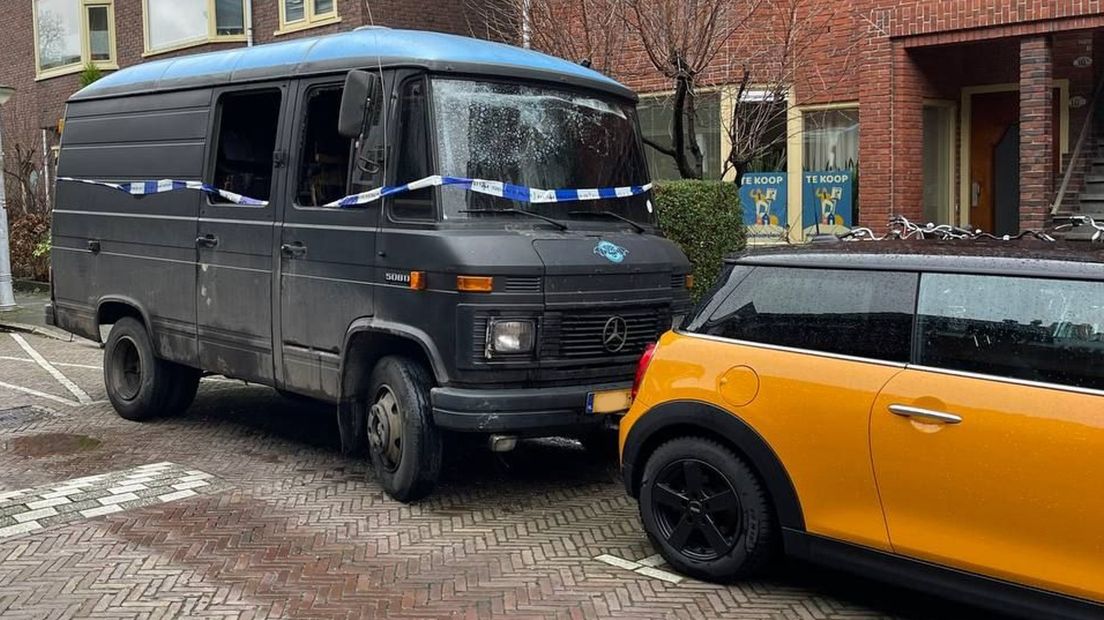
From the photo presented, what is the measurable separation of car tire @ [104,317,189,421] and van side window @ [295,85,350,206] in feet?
7.82

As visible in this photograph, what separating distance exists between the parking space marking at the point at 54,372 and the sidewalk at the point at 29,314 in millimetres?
389

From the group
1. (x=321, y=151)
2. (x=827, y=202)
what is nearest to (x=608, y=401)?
(x=321, y=151)

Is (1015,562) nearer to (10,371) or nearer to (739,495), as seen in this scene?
(739,495)

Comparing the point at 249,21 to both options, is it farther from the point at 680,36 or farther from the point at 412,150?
the point at 412,150

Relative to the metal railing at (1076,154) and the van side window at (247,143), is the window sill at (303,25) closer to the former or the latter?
the van side window at (247,143)

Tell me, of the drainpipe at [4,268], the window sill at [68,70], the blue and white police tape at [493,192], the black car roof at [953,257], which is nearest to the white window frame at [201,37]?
the window sill at [68,70]

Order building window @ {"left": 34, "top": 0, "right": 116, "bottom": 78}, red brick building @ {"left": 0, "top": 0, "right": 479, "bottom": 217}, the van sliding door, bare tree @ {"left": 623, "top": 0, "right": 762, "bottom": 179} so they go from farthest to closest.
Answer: building window @ {"left": 34, "top": 0, "right": 116, "bottom": 78} < red brick building @ {"left": 0, "top": 0, "right": 479, "bottom": 217} < bare tree @ {"left": 623, "top": 0, "right": 762, "bottom": 179} < the van sliding door

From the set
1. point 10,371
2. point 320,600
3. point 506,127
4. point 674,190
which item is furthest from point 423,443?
point 10,371

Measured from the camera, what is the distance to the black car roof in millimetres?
4219

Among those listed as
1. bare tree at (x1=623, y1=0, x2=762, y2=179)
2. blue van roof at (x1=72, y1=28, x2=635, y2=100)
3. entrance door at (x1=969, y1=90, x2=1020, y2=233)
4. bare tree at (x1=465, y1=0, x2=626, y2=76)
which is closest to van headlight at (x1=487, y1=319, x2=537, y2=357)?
blue van roof at (x1=72, y1=28, x2=635, y2=100)

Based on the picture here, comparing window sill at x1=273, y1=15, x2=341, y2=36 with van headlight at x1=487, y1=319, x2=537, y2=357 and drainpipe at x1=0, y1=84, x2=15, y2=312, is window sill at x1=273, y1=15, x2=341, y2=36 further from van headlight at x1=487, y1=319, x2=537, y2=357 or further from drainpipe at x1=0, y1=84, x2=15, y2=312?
van headlight at x1=487, y1=319, x2=537, y2=357

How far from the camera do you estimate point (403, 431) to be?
21.0 feet

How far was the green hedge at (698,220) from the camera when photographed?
10.6 m

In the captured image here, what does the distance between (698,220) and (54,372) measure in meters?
6.87
